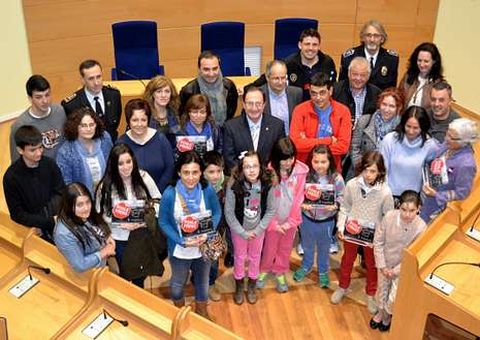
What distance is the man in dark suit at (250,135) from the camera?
4.41 metres

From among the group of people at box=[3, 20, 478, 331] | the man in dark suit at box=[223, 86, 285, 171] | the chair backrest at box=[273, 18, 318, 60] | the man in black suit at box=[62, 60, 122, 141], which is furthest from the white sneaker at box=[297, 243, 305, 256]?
the chair backrest at box=[273, 18, 318, 60]

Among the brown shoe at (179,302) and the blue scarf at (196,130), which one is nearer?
the brown shoe at (179,302)

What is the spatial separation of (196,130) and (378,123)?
4.52ft

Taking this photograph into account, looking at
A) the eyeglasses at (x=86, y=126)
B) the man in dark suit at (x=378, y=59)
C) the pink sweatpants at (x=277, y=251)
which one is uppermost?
the man in dark suit at (x=378, y=59)

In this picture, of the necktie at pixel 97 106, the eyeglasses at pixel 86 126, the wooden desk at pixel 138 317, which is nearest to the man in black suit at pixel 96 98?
the necktie at pixel 97 106

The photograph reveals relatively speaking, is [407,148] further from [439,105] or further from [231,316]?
[231,316]

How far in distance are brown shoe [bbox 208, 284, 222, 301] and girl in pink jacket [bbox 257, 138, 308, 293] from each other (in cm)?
32

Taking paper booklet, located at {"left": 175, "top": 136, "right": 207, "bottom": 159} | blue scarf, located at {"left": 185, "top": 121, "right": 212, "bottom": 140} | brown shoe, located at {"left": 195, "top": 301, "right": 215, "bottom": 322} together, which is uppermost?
blue scarf, located at {"left": 185, "top": 121, "right": 212, "bottom": 140}

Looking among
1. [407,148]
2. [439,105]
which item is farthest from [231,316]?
[439,105]

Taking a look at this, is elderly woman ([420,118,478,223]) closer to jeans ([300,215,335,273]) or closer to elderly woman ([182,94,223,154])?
jeans ([300,215,335,273])

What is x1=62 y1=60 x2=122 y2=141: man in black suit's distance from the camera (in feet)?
14.7

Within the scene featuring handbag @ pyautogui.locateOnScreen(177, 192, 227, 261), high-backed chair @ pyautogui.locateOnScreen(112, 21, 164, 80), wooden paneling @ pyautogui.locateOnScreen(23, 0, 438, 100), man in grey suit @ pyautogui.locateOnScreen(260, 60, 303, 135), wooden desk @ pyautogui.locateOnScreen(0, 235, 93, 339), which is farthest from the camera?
wooden paneling @ pyautogui.locateOnScreen(23, 0, 438, 100)

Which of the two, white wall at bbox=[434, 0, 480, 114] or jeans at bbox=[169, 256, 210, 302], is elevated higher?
white wall at bbox=[434, 0, 480, 114]

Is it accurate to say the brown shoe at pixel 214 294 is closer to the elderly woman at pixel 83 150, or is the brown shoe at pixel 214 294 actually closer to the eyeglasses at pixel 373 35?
the elderly woman at pixel 83 150
